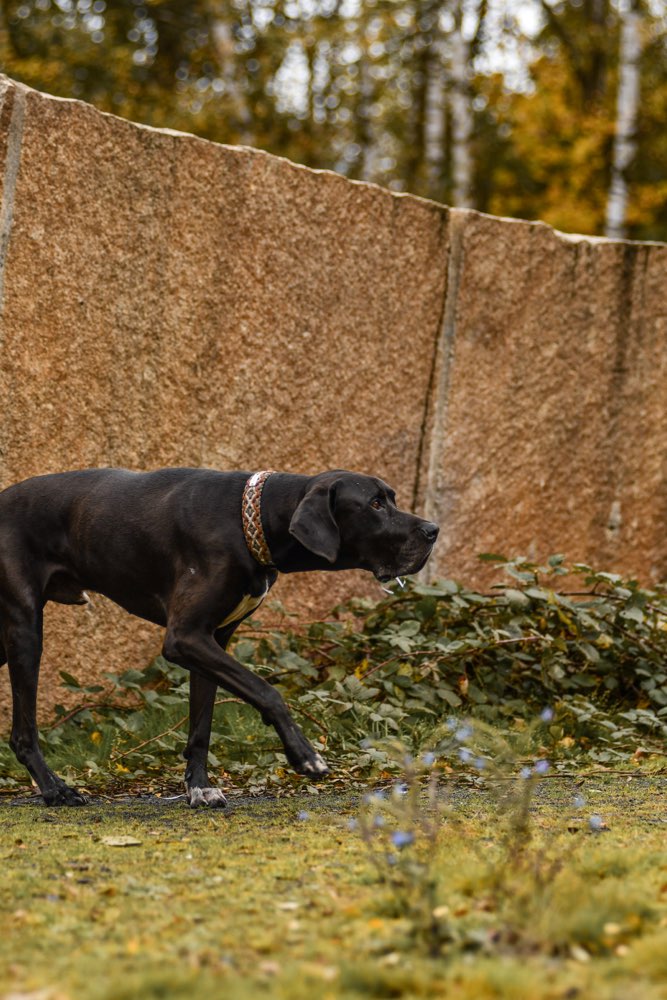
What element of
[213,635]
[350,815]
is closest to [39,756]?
[213,635]

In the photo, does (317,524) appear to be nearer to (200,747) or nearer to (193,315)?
(200,747)

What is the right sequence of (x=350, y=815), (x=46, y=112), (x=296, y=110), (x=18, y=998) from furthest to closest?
(x=296, y=110) < (x=46, y=112) < (x=350, y=815) < (x=18, y=998)

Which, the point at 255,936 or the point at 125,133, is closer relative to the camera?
the point at 255,936

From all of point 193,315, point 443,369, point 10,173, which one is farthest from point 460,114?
point 10,173

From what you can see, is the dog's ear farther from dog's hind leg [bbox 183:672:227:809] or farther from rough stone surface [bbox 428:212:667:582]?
rough stone surface [bbox 428:212:667:582]

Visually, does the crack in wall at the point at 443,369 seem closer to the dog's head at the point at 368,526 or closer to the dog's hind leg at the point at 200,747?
the dog's head at the point at 368,526

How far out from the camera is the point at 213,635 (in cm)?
518

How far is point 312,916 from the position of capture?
115 inches

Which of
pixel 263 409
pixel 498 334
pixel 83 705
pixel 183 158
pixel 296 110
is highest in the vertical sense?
pixel 296 110

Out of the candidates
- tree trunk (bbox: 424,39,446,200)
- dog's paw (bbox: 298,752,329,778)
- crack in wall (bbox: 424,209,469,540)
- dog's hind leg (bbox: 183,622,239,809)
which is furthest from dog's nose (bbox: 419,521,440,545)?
tree trunk (bbox: 424,39,446,200)

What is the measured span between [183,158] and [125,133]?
34 centimetres

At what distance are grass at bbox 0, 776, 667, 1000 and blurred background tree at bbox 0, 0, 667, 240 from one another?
595 inches

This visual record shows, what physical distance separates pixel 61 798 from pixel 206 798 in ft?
1.89

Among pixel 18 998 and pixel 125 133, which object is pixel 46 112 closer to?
pixel 125 133
